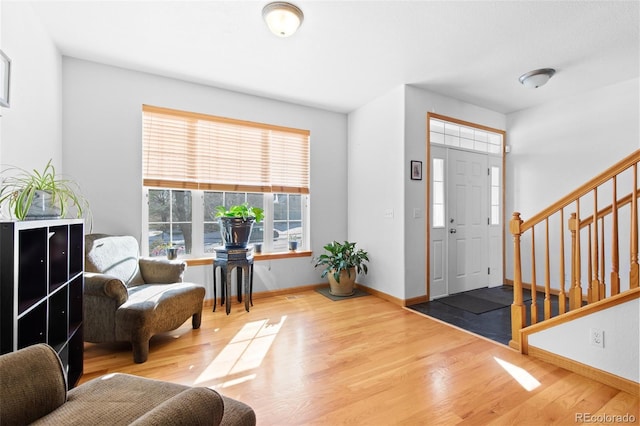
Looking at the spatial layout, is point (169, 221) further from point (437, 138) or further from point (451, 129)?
point (451, 129)

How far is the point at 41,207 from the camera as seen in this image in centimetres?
159

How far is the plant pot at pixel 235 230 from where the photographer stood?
10.5 ft

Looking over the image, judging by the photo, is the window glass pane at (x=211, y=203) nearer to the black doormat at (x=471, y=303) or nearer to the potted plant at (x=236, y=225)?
the potted plant at (x=236, y=225)

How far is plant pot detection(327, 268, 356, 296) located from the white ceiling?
2329 mm

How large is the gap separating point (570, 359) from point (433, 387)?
105 centimetres

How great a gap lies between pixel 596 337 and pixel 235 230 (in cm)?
308

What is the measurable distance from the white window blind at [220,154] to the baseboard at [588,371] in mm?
3034

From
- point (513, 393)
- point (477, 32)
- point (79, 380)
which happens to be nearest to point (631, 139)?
point (477, 32)

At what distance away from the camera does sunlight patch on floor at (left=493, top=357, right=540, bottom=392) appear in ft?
6.21

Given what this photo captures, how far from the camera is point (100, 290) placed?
2125mm

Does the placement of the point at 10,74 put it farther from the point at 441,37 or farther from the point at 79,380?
the point at 441,37

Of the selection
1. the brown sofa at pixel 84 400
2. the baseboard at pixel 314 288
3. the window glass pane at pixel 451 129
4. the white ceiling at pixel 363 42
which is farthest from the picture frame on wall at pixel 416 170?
the brown sofa at pixel 84 400

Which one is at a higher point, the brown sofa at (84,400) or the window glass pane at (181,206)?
the window glass pane at (181,206)

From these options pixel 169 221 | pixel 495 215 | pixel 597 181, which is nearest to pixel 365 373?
pixel 597 181
